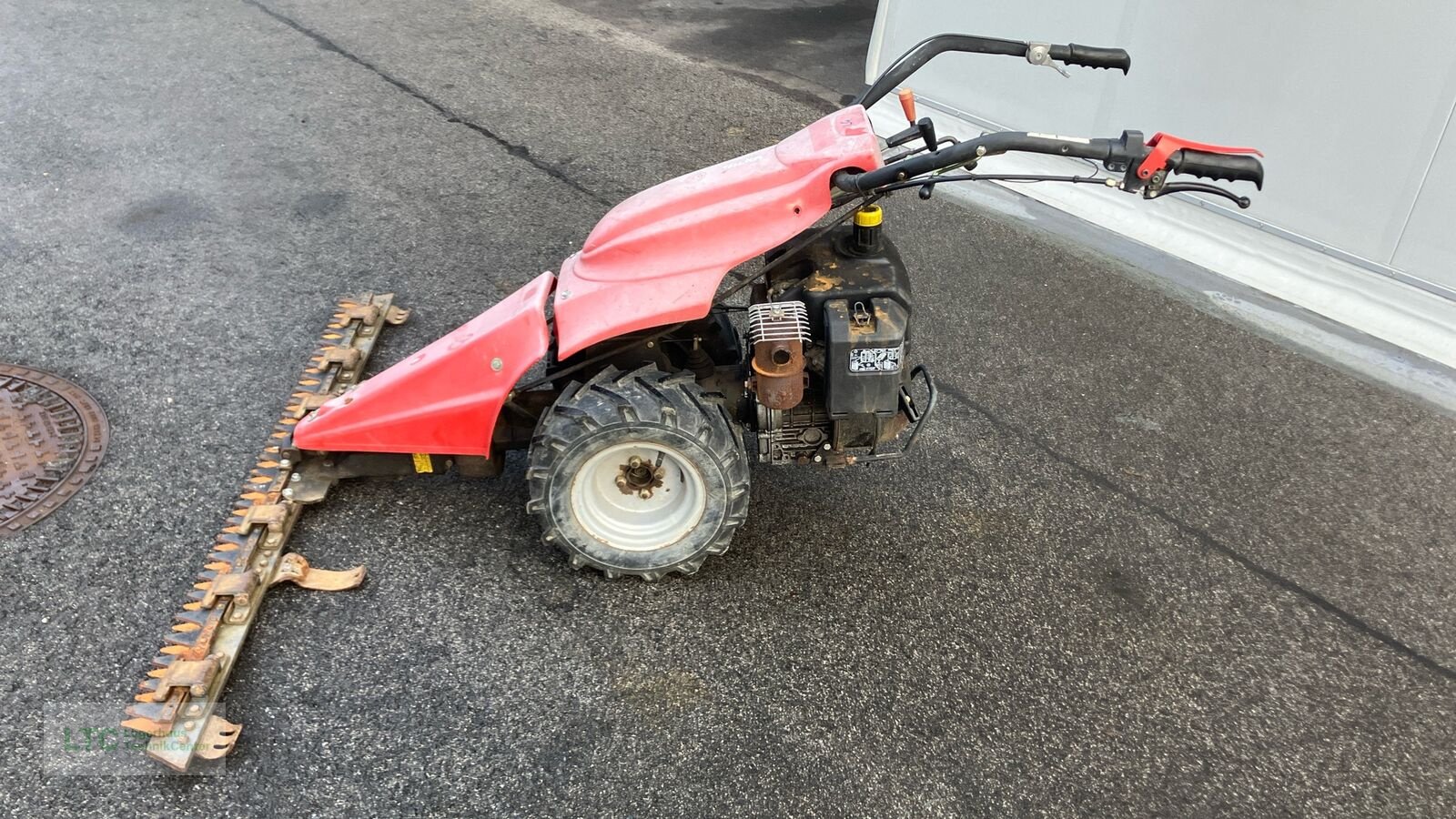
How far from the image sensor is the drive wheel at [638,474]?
2.77 m

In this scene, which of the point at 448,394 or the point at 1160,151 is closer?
the point at 1160,151

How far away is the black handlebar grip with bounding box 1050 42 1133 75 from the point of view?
2898mm

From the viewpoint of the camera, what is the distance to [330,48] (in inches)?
285

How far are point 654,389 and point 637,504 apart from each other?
17.1 inches

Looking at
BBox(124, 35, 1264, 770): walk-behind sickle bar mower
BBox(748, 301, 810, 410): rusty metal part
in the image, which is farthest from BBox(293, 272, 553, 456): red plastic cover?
BBox(748, 301, 810, 410): rusty metal part

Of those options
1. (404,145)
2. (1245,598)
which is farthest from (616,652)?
(404,145)

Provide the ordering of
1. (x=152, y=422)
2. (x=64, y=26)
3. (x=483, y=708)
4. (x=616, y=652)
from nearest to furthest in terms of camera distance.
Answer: (x=483, y=708) → (x=616, y=652) → (x=152, y=422) → (x=64, y=26)

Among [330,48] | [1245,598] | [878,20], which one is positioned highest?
[878,20]

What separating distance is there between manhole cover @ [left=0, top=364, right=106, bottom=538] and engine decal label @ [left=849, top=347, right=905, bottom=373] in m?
2.61

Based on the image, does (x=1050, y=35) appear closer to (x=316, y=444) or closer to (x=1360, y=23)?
(x=1360, y=23)

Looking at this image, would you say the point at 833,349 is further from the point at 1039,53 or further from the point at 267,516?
the point at 267,516

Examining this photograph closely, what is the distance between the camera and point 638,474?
2.97 m

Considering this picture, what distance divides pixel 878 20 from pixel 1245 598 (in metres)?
4.97

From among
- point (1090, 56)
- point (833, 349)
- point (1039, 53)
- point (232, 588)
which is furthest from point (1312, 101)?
point (232, 588)
